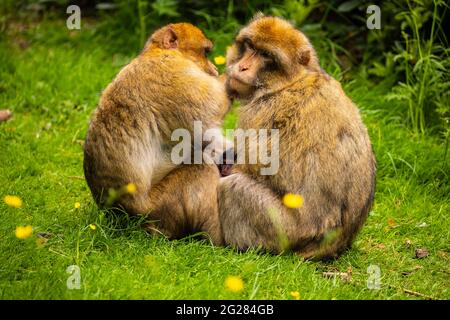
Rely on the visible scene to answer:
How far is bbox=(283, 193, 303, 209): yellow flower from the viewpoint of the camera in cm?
454

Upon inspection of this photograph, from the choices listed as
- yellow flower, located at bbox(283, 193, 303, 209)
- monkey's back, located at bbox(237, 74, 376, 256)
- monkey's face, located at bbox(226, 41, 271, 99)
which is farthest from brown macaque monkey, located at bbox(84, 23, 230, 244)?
yellow flower, located at bbox(283, 193, 303, 209)

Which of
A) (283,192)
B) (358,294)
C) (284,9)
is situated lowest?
(358,294)

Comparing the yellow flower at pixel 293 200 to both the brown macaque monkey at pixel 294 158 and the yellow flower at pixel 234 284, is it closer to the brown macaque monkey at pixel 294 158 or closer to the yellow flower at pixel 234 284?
the brown macaque monkey at pixel 294 158

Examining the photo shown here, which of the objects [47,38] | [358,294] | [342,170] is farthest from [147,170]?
[47,38]

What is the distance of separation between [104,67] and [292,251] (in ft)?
12.8

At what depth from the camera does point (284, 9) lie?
7746 millimetres

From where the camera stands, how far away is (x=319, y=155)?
4.55 meters

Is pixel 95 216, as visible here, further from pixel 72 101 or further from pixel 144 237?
pixel 72 101

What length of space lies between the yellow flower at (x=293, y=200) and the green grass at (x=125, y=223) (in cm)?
38

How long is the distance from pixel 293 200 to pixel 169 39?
57.1 inches

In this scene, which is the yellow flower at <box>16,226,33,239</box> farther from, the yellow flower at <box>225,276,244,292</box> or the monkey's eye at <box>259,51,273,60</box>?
the monkey's eye at <box>259,51,273,60</box>

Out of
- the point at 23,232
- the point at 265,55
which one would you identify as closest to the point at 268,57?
the point at 265,55

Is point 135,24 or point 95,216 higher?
point 135,24

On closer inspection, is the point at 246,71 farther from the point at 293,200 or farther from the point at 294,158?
the point at 293,200
